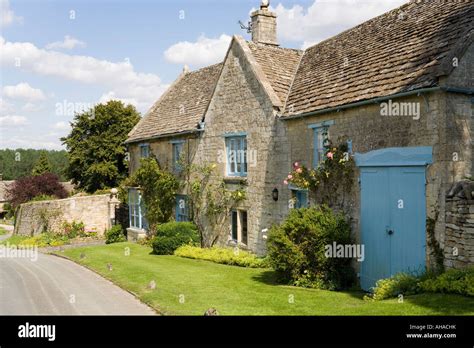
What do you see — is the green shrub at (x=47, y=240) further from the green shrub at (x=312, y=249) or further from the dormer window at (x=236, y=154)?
the green shrub at (x=312, y=249)

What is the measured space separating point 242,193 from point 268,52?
6151 mm

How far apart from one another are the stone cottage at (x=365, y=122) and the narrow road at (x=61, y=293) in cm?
620

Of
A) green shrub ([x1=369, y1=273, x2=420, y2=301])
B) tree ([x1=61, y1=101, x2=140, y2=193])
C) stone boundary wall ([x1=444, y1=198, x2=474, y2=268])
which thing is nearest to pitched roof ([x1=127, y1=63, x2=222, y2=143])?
green shrub ([x1=369, y1=273, x2=420, y2=301])

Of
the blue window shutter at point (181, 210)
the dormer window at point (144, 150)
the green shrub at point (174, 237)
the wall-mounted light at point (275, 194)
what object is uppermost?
the dormer window at point (144, 150)

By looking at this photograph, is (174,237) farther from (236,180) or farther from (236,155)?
(236,155)

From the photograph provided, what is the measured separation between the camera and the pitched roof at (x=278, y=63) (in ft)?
58.1

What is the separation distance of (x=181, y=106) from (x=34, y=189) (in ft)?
85.9

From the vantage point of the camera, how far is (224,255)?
59.2ft

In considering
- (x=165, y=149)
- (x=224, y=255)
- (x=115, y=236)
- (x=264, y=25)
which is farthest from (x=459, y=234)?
(x=115, y=236)

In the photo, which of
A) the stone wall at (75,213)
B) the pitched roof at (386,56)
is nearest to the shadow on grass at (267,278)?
the pitched roof at (386,56)

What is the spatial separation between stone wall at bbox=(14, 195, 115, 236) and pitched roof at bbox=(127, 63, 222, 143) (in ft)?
20.9
